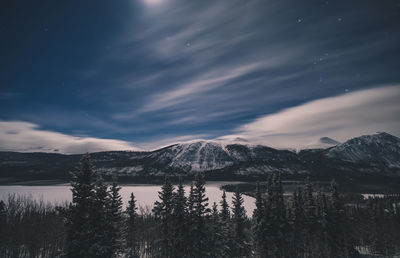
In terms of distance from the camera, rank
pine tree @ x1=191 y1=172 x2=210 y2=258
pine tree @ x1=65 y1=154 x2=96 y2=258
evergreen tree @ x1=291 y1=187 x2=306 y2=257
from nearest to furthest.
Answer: pine tree @ x1=65 y1=154 x2=96 y2=258
pine tree @ x1=191 y1=172 x2=210 y2=258
evergreen tree @ x1=291 y1=187 x2=306 y2=257

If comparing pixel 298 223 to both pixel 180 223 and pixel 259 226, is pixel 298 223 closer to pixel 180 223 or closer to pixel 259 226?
pixel 259 226

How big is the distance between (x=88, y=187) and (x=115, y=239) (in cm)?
1024

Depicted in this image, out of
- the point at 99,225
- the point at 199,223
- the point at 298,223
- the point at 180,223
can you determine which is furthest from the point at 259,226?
the point at 99,225

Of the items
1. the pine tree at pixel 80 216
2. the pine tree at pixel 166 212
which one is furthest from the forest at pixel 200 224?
the pine tree at pixel 166 212

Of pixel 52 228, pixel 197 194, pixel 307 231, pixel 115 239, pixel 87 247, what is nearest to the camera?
pixel 87 247

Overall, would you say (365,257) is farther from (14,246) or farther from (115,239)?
(14,246)

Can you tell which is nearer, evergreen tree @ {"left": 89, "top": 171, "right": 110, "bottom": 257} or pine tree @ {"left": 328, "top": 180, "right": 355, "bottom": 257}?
evergreen tree @ {"left": 89, "top": 171, "right": 110, "bottom": 257}

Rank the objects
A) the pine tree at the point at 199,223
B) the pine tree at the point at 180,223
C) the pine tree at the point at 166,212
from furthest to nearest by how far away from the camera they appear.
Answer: the pine tree at the point at 166,212 < the pine tree at the point at 199,223 < the pine tree at the point at 180,223

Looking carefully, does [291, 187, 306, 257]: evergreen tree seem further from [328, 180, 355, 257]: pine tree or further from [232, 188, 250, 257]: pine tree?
[232, 188, 250, 257]: pine tree

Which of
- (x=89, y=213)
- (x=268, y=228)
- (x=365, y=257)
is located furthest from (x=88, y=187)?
(x=365, y=257)

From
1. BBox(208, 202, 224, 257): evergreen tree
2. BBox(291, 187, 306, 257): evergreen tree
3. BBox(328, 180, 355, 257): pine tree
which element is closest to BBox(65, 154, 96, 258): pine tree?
BBox(208, 202, 224, 257): evergreen tree

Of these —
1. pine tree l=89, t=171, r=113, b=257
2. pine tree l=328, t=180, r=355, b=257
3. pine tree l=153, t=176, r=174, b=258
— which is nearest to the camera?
pine tree l=89, t=171, r=113, b=257

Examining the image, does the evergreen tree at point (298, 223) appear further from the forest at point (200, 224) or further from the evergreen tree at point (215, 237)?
the evergreen tree at point (215, 237)

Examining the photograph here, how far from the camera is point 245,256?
43562 mm
